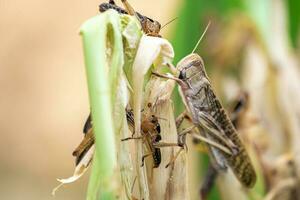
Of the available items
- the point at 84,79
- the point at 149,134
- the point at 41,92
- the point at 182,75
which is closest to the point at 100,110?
the point at 149,134

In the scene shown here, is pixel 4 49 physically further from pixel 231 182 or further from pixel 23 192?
pixel 231 182

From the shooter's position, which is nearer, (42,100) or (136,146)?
(136,146)

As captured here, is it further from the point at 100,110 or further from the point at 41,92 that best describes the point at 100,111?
the point at 41,92

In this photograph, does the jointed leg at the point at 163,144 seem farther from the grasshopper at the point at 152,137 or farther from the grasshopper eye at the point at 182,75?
the grasshopper eye at the point at 182,75

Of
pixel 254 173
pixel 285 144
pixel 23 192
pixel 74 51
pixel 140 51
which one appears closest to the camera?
pixel 140 51

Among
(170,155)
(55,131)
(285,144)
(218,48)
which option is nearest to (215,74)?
(218,48)

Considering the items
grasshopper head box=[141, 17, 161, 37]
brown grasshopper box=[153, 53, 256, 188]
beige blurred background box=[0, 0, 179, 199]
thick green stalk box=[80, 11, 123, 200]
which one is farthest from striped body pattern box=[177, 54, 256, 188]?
beige blurred background box=[0, 0, 179, 199]
